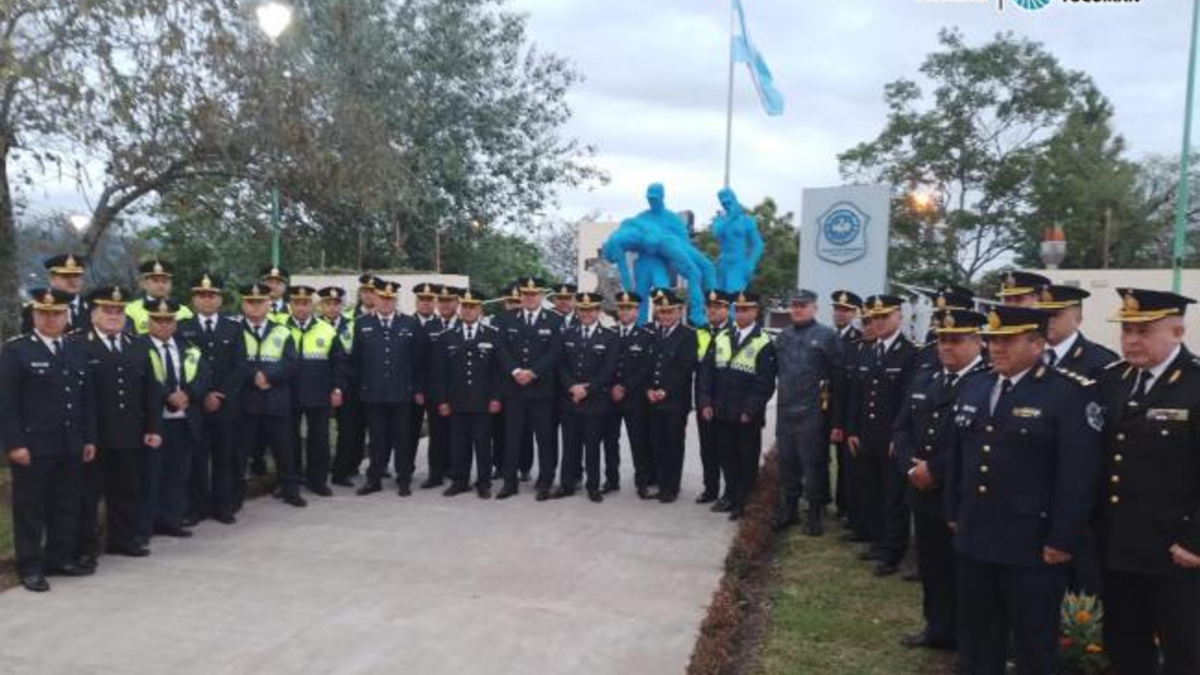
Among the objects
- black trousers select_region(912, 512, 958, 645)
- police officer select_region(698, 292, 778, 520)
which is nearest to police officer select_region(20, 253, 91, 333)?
police officer select_region(698, 292, 778, 520)

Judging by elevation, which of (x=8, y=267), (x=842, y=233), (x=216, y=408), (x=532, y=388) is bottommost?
(x=216, y=408)

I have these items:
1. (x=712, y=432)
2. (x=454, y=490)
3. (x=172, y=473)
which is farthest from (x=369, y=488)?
(x=712, y=432)

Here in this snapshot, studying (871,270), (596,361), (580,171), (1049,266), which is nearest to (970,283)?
(1049,266)

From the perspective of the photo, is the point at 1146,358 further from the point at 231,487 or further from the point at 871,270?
the point at 871,270

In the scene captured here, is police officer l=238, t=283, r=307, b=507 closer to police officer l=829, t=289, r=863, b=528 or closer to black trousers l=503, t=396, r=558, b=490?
black trousers l=503, t=396, r=558, b=490

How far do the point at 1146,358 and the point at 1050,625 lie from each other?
107 cm

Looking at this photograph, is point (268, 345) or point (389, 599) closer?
point (389, 599)

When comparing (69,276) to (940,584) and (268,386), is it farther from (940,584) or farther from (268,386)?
(940,584)

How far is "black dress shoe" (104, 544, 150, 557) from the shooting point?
5773 millimetres

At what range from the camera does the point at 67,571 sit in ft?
17.6

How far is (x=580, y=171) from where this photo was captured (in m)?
21.4

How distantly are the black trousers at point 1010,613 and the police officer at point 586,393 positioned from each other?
4.06 m

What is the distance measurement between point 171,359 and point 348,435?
2169mm

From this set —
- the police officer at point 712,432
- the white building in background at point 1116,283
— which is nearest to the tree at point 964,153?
the white building in background at point 1116,283
